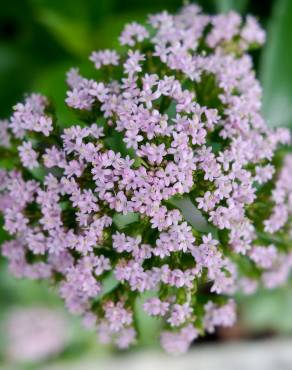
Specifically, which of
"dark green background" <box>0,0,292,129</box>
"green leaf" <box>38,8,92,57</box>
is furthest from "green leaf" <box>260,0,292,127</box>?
"green leaf" <box>38,8,92,57</box>

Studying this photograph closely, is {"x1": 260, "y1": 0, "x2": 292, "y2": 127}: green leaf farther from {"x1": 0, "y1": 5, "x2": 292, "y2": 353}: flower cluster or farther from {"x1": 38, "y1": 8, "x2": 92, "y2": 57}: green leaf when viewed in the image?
{"x1": 38, "y1": 8, "x2": 92, "y2": 57}: green leaf

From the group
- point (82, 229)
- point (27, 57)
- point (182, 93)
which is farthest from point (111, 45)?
point (82, 229)

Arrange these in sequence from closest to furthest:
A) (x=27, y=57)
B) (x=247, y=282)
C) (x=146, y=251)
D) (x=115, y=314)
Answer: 1. (x=146, y=251)
2. (x=115, y=314)
3. (x=247, y=282)
4. (x=27, y=57)

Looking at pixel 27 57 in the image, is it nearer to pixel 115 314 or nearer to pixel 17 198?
pixel 17 198

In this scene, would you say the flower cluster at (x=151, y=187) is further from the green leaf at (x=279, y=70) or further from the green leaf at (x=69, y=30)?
the green leaf at (x=69, y=30)

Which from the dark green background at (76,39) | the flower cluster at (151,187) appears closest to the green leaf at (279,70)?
the dark green background at (76,39)

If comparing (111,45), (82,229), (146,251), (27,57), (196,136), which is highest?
(27,57)

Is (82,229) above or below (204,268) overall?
above

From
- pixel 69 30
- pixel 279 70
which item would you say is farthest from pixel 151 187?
pixel 69 30
